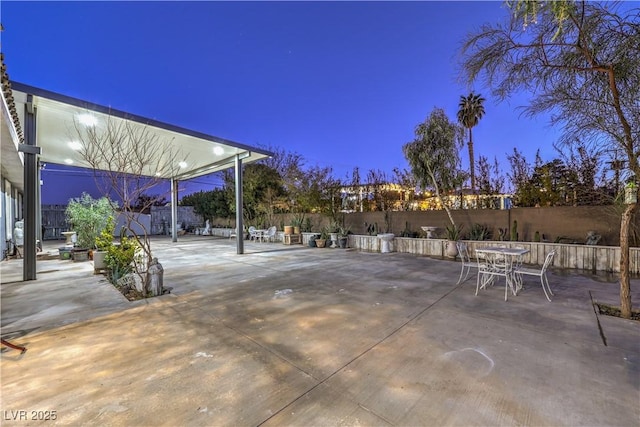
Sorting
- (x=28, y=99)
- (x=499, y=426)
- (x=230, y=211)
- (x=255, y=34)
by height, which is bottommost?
(x=499, y=426)

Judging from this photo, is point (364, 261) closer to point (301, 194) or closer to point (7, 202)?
point (301, 194)

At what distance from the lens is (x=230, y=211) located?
16.8 meters

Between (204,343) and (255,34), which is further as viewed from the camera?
(255,34)

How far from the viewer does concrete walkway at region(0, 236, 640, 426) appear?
1717 mm

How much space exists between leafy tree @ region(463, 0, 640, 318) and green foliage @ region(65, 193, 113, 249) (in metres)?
9.28

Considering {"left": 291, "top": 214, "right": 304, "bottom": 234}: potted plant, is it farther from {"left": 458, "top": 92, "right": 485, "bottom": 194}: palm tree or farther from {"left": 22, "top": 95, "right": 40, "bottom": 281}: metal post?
{"left": 458, "top": 92, "right": 485, "bottom": 194}: palm tree

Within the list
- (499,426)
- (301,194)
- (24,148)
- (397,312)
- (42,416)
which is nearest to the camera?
(499,426)

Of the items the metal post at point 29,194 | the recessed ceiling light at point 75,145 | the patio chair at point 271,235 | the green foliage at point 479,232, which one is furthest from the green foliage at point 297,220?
the metal post at point 29,194

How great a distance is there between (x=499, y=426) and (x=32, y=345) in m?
4.02

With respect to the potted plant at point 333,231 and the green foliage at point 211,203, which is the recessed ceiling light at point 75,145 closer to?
the green foliage at point 211,203

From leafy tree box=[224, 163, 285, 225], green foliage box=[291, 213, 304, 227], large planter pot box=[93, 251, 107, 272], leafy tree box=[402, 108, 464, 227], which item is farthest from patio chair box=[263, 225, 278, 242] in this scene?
large planter pot box=[93, 251, 107, 272]

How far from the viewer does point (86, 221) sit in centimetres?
787

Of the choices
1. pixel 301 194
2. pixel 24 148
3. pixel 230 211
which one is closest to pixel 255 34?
pixel 301 194

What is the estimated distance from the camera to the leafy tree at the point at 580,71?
2.85 m
